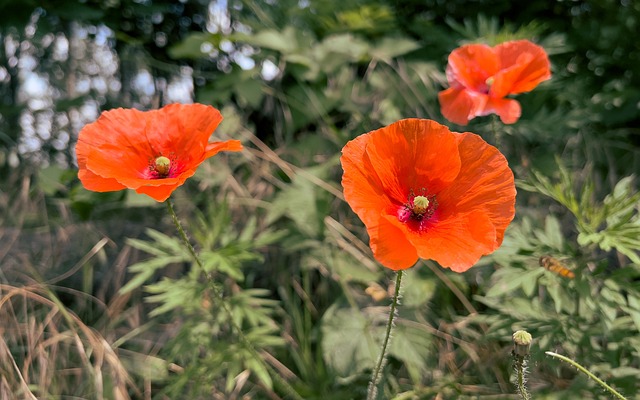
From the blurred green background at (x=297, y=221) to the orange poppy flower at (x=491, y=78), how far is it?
142 mm

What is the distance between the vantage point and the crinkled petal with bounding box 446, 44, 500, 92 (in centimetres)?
141

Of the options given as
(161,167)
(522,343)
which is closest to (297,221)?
(161,167)

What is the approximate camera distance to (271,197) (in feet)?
7.03

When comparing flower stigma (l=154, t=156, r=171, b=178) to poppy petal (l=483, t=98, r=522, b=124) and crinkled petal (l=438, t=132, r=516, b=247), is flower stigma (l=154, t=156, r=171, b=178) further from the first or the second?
poppy petal (l=483, t=98, r=522, b=124)

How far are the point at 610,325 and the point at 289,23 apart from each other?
154 centimetres

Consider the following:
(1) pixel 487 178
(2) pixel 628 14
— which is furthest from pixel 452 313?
(2) pixel 628 14

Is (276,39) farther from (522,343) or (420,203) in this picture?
(522,343)

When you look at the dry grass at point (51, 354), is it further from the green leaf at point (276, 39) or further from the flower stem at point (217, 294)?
the green leaf at point (276, 39)

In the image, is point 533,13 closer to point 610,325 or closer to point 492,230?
point 610,325

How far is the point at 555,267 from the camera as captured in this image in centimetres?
134

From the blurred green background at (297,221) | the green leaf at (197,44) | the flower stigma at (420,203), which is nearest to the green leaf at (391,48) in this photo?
the blurred green background at (297,221)

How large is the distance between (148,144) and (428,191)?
22.3 inches

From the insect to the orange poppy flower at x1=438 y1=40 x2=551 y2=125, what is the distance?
0.32 m

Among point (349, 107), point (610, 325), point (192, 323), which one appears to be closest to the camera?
point (610, 325)
